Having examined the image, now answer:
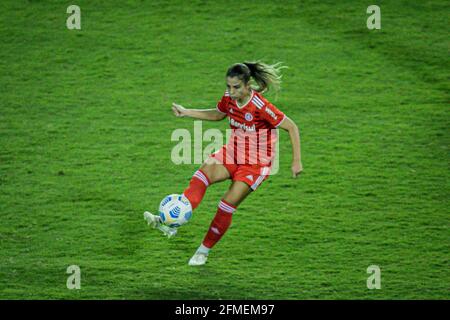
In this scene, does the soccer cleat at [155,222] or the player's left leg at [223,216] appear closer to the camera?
the soccer cleat at [155,222]

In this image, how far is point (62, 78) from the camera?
12.1 meters

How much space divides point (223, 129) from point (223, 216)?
3.56 m

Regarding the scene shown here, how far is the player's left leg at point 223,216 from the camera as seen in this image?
7398 millimetres

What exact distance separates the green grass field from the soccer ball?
59 centimetres

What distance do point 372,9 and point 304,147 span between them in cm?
477

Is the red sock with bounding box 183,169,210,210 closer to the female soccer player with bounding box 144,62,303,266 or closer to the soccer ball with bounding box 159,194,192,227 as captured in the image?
the female soccer player with bounding box 144,62,303,266

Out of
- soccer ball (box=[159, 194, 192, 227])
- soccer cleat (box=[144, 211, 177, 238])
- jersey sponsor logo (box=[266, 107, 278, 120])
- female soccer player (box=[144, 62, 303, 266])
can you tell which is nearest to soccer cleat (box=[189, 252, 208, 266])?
female soccer player (box=[144, 62, 303, 266])

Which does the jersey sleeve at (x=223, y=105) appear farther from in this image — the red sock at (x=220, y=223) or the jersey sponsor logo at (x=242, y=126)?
the red sock at (x=220, y=223)

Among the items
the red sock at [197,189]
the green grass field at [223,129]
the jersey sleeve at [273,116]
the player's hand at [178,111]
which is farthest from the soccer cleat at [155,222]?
the jersey sleeve at [273,116]

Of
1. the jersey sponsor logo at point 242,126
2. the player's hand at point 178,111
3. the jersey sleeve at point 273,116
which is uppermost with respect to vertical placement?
the player's hand at point 178,111

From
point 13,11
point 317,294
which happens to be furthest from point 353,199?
point 13,11

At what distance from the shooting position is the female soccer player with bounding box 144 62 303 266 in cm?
734

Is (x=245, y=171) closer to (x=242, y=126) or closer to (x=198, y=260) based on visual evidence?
(x=242, y=126)

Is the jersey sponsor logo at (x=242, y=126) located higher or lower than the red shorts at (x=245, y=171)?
higher
